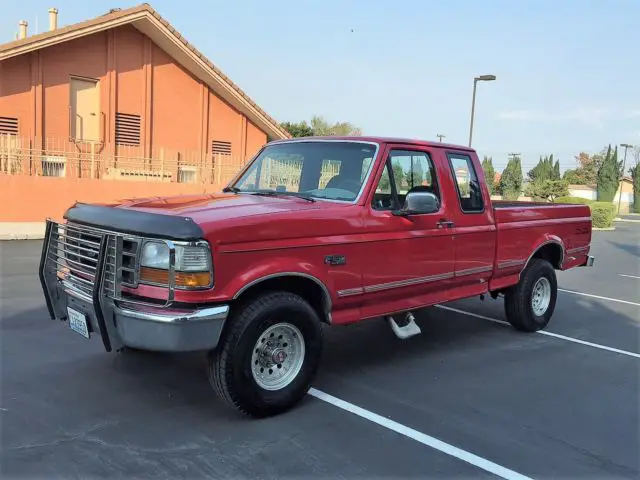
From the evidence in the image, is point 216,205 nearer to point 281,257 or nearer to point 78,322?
point 281,257

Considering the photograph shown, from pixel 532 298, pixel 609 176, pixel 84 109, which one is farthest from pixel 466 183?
pixel 609 176

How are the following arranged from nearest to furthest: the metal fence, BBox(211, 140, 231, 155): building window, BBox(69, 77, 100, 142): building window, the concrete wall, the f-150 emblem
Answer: the f-150 emblem < the metal fence < the concrete wall < BBox(69, 77, 100, 142): building window < BBox(211, 140, 231, 155): building window

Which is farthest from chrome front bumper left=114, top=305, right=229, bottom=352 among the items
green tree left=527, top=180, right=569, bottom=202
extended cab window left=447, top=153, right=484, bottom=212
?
green tree left=527, top=180, right=569, bottom=202

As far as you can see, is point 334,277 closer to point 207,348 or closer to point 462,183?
point 207,348

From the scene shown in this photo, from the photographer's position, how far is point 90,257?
13.5ft

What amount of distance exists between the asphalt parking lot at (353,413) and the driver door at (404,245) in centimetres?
77

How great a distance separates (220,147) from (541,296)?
1751cm

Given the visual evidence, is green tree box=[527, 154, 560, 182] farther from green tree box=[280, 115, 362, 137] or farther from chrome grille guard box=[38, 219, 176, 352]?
chrome grille guard box=[38, 219, 176, 352]

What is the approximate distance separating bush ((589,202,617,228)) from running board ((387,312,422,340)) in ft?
92.1

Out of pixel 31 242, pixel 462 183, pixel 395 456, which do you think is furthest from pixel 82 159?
pixel 395 456

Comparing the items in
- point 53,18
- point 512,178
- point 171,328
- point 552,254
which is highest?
point 53,18

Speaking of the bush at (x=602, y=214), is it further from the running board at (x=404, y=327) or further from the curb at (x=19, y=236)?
the running board at (x=404, y=327)

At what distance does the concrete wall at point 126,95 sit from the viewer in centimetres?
1748

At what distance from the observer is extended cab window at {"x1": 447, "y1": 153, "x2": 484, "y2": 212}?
5.78m
